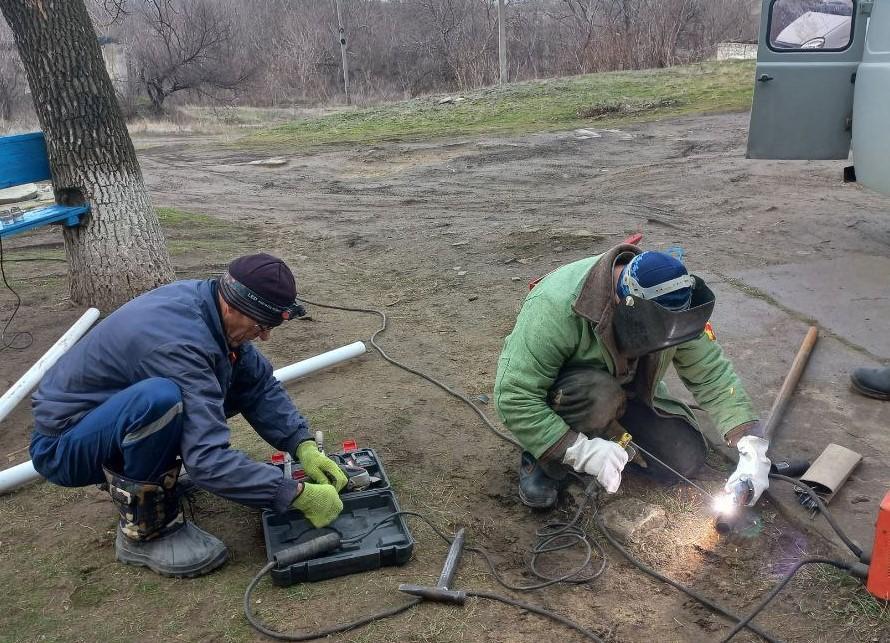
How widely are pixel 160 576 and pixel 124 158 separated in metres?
3.49

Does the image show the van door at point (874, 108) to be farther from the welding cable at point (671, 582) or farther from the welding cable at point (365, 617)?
the welding cable at point (365, 617)

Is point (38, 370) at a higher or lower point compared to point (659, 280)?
lower

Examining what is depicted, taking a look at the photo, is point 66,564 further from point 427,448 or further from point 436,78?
point 436,78

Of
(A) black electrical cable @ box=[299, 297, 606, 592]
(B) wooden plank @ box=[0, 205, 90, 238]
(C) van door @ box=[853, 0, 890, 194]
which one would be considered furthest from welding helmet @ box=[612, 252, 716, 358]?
(C) van door @ box=[853, 0, 890, 194]

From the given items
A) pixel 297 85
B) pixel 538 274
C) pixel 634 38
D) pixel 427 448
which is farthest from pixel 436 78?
pixel 427 448

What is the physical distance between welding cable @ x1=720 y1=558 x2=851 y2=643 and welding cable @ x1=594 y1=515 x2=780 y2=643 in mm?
26

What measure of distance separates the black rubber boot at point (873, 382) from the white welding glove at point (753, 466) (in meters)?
1.27

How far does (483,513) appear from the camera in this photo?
3.29 meters

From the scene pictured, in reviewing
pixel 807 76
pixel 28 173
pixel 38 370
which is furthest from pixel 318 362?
pixel 807 76

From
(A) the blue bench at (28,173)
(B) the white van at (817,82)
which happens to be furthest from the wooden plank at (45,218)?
(B) the white van at (817,82)

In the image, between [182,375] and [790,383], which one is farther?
[790,383]

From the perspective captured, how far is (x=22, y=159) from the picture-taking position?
5074 millimetres

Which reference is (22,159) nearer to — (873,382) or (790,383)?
(790,383)

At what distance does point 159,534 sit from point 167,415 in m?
0.57
